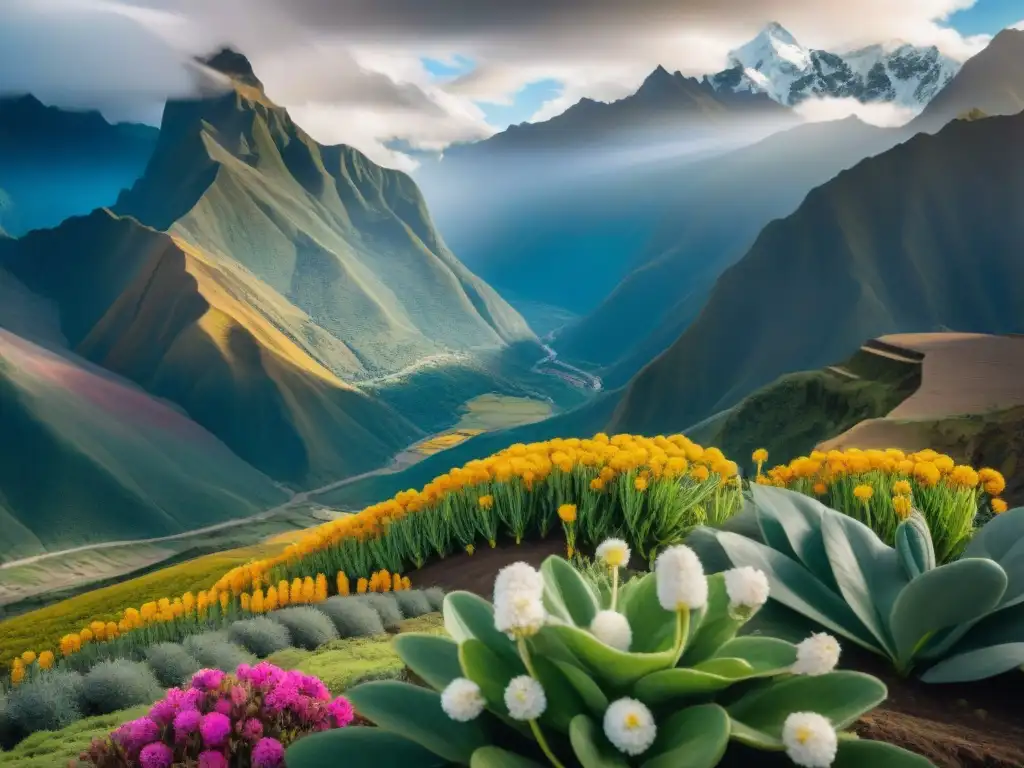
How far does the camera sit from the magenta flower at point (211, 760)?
114 inches

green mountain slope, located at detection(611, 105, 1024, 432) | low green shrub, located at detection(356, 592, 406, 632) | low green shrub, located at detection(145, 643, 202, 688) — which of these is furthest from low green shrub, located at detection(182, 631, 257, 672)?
green mountain slope, located at detection(611, 105, 1024, 432)

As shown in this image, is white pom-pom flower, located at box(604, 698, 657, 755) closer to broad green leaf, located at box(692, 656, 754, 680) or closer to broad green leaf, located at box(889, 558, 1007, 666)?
broad green leaf, located at box(692, 656, 754, 680)

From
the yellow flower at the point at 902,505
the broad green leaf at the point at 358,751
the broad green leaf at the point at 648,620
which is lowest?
the yellow flower at the point at 902,505

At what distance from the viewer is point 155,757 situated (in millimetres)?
2943

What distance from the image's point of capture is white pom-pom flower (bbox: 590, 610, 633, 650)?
8.01ft

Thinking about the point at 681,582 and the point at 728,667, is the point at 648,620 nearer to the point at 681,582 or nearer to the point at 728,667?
the point at 728,667

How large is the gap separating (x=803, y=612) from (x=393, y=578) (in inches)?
197

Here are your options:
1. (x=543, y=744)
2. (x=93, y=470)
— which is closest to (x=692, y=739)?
(x=543, y=744)

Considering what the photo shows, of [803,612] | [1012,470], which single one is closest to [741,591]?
[803,612]

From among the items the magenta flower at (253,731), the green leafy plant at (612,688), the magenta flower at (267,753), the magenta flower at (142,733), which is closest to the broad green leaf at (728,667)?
the green leafy plant at (612,688)

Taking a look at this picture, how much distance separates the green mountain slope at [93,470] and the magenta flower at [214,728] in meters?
105

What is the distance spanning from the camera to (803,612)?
3.58 metres

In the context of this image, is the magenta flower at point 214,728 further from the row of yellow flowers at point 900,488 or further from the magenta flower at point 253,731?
the row of yellow flowers at point 900,488

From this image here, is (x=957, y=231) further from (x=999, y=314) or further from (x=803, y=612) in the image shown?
(x=803, y=612)
